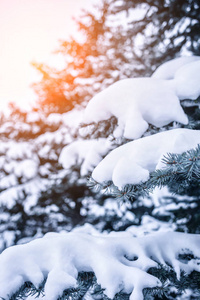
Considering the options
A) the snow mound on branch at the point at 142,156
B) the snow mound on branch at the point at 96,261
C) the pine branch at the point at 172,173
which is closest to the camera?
the pine branch at the point at 172,173

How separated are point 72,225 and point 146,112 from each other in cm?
329

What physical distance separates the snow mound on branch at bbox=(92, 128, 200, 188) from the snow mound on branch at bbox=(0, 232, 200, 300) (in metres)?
0.73

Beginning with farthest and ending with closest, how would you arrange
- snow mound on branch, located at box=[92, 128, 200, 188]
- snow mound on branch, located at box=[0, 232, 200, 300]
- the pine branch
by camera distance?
1. snow mound on branch, located at box=[0, 232, 200, 300]
2. snow mound on branch, located at box=[92, 128, 200, 188]
3. the pine branch

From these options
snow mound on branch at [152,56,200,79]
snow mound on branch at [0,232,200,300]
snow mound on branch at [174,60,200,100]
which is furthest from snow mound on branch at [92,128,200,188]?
snow mound on branch at [152,56,200,79]

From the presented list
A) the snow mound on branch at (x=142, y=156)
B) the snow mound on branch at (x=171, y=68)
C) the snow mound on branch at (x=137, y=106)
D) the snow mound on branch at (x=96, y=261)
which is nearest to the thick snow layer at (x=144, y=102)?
the snow mound on branch at (x=137, y=106)

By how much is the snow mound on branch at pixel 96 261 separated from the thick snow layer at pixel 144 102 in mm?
1098

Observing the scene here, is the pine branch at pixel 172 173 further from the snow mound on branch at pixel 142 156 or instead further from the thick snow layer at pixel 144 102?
the thick snow layer at pixel 144 102

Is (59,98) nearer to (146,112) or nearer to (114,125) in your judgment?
(114,125)

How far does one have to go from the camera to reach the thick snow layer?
5.76 feet

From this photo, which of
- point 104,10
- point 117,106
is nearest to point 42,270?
point 117,106

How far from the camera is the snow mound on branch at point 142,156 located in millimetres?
1348

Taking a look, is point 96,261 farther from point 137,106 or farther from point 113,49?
point 113,49

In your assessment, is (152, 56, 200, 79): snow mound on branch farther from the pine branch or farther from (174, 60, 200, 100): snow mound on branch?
the pine branch

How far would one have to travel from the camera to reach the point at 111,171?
5.13 ft
